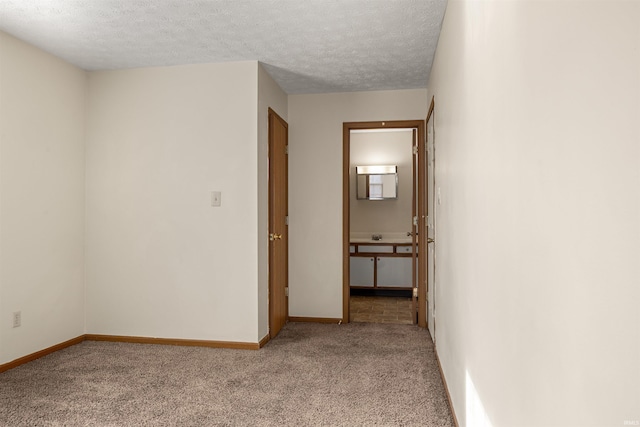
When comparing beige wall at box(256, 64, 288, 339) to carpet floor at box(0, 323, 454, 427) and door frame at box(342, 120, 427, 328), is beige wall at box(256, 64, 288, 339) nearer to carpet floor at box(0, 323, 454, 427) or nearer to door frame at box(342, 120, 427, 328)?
carpet floor at box(0, 323, 454, 427)

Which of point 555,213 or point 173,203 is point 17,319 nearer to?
point 173,203

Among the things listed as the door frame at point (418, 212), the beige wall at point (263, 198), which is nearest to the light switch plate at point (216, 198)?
the beige wall at point (263, 198)

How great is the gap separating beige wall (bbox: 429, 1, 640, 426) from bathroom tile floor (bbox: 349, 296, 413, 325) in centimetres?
312

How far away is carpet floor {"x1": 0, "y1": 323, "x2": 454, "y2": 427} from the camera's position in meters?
2.55

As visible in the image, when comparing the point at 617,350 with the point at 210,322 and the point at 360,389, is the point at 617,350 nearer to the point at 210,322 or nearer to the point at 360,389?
the point at 360,389

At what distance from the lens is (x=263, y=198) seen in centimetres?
402

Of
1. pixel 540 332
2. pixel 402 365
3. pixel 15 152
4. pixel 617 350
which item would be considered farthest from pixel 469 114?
pixel 15 152

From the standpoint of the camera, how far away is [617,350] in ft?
2.20

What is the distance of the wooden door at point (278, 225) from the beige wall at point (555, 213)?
258 cm

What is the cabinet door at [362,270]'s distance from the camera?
6164 mm

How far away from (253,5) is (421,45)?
1388 mm

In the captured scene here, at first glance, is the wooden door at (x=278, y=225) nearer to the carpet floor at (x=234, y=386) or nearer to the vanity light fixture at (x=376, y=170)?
the carpet floor at (x=234, y=386)

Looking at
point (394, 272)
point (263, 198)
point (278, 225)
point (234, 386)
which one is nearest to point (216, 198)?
point (263, 198)

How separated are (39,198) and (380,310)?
3716 mm
